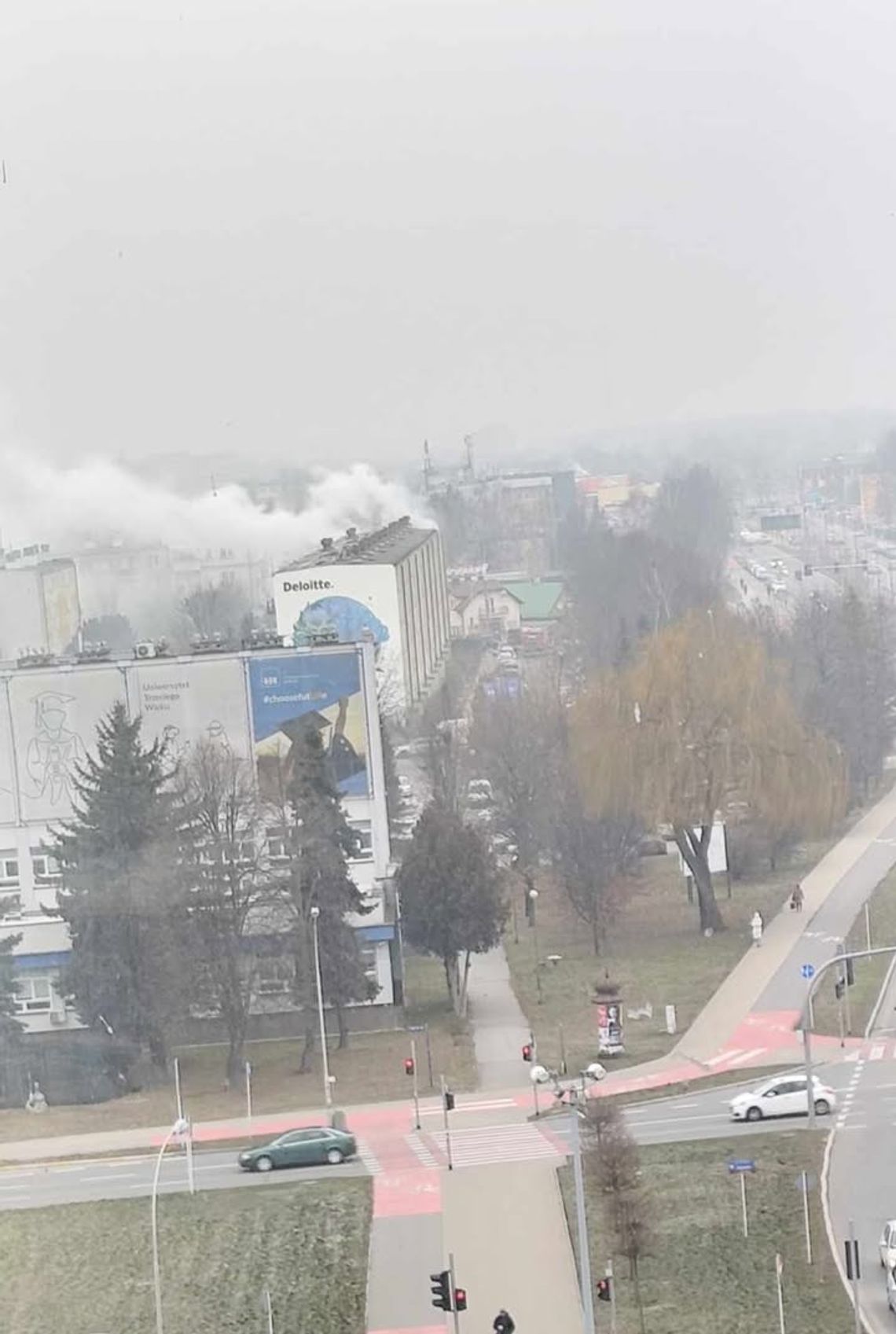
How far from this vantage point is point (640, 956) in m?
9.87

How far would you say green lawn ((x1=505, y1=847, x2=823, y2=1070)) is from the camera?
8.40 m

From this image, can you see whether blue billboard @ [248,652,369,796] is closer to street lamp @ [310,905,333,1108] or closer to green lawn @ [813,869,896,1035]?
street lamp @ [310,905,333,1108]

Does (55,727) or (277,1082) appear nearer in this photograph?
(277,1082)

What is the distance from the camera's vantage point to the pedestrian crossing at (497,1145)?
22.0 ft

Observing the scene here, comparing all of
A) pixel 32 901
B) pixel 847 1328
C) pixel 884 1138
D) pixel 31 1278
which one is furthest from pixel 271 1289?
pixel 32 901

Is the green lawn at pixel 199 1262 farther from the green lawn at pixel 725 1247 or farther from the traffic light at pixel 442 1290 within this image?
the green lawn at pixel 725 1247

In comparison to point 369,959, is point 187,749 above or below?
above

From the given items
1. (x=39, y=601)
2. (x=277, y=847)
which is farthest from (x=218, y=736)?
(x=39, y=601)

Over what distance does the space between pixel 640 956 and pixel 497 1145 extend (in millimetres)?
3059

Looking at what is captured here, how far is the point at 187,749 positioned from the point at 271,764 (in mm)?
426

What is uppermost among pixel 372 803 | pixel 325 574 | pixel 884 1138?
pixel 325 574

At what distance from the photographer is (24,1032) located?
28.9ft

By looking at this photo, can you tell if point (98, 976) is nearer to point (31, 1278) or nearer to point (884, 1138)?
point (31, 1278)

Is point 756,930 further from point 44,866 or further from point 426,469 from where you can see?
point 426,469
